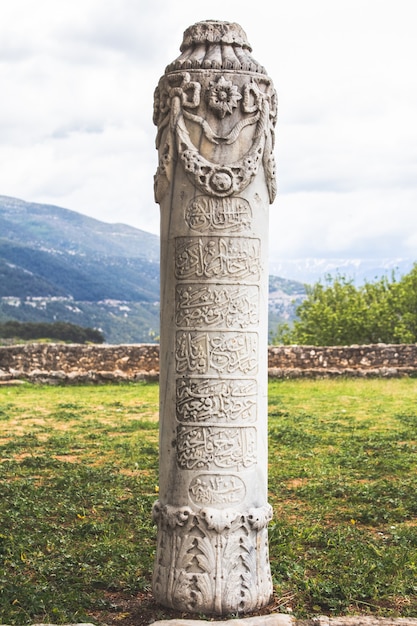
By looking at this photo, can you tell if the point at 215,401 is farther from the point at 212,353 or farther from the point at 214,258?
the point at 214,258

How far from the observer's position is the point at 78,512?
25.2 feet

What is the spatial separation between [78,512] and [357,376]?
493 inches

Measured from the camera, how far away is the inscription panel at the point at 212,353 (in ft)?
17.3

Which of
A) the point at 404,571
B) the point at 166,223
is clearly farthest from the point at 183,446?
the point at 404,571

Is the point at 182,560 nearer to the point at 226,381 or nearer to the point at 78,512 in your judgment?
the point at 226,381

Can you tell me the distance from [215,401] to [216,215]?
112 centimetres

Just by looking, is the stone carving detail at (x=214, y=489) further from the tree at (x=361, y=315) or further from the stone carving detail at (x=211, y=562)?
the tree at (x=361, y=315)

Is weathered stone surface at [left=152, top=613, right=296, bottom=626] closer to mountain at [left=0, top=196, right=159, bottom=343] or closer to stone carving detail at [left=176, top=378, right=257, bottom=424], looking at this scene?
stone carving detail at [left=176, top=378, right=257, bottom=424]

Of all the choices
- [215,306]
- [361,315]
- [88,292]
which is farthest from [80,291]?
[215,306]

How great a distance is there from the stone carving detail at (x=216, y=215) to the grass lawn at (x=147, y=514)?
7.60 ft

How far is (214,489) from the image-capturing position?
5297 millimetres

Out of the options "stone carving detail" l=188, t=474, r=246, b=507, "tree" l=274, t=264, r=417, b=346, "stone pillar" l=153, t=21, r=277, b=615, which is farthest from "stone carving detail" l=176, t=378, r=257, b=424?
"tree" l=274, t=264, r=417, b=346

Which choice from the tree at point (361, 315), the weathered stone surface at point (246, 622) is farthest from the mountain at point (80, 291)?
the weathered stone surface at point (246, 622)

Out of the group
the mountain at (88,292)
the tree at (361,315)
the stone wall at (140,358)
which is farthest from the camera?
the mountain at (88,292)
